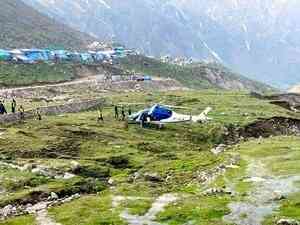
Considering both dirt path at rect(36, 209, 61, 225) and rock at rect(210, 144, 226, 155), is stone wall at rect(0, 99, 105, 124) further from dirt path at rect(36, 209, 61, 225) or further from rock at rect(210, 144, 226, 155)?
dirt path at rect(36, 209, 61, 225)

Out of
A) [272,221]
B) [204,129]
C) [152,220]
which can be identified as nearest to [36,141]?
[204,129]

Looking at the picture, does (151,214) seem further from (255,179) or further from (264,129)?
(264,129)

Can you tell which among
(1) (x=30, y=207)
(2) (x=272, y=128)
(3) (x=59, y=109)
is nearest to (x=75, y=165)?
(1) (x=30, y=207)

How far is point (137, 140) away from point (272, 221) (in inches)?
2558

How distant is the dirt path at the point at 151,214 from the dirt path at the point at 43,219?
6790 millimetres

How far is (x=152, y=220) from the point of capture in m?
67.6

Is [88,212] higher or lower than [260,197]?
lower

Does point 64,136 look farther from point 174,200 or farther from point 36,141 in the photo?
point 174,200

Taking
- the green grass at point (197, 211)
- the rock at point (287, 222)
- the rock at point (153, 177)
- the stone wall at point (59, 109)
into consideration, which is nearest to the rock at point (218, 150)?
the rock at point (153, 177)

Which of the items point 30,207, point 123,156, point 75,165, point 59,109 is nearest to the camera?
point 30,207

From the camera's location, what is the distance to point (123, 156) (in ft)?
363

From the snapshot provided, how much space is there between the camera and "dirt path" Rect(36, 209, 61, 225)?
6831cm

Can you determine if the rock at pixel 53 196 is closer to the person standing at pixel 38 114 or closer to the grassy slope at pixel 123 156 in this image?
the grassy slope at pixel 123 156

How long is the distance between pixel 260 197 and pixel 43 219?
22.3 meters
